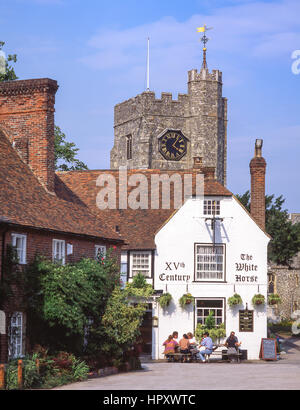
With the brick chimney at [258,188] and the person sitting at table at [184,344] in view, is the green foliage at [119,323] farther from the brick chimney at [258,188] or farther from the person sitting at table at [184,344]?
the brick chimney at [258,188]

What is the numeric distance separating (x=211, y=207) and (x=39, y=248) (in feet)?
47.9

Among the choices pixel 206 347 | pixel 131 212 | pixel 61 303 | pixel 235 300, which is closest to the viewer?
pixel 61 303

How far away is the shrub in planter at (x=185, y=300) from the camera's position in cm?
3853

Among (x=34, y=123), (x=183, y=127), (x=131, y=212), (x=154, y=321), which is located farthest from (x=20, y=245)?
(x=183, y=127)

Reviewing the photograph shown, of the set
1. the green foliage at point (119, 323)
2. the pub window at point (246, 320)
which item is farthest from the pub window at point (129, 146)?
the green foliage at point (119, 323)

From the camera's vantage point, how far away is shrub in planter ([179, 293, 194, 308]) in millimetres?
38531

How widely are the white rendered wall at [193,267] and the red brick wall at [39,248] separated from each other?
7.38 m

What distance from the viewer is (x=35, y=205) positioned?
93.2 ft

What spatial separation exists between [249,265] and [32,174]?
13.3 m

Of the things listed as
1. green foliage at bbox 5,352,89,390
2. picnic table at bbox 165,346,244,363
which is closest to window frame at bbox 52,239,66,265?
green foliage at bbox 5,352,89,390

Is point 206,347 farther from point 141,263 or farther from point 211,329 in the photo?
point 141,263

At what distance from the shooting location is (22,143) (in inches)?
1230

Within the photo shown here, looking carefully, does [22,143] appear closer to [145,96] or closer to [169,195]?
[169,195]

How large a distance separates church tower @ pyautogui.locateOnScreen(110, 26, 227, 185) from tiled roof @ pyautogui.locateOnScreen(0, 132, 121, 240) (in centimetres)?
5714
